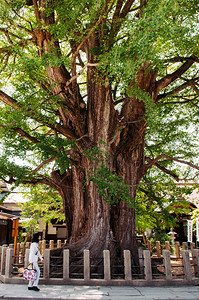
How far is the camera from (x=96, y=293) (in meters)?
5.71

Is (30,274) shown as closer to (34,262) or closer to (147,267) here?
(34,262)

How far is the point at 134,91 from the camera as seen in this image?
25.5 ft

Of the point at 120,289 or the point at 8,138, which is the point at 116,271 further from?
the point at 8,138

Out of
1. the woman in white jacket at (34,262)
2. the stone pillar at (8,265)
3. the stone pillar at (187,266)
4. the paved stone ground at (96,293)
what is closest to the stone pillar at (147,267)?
the paved stone ground at (96,293)

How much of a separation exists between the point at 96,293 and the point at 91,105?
6.52m

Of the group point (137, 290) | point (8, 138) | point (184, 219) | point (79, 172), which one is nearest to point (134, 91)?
point (79, 172)

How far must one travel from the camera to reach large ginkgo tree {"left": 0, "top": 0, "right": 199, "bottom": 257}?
23.8 feet

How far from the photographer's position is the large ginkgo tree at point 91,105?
7.25 m

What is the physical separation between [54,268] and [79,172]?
346 centimetres

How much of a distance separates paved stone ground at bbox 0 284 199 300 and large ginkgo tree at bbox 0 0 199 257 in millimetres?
1926

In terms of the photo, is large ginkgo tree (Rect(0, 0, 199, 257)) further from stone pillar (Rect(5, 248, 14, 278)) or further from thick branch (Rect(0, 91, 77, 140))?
stone pillar (Rect(5, 248, 14, 278))

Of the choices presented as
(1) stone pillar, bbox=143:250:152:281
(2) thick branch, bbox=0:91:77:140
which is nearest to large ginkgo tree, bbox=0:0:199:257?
(2) thick branch, bbox=0:91:77:140

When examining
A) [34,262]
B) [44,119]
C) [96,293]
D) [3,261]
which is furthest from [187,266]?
[44,119]

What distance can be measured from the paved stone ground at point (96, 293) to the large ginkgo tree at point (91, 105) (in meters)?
1.93
